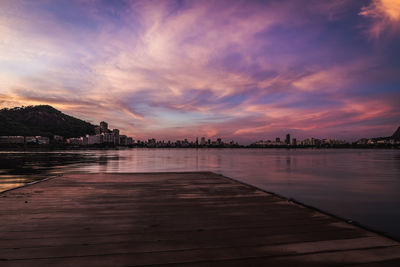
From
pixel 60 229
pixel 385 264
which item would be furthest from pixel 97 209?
pixel 385 264

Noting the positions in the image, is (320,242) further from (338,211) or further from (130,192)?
Result: (338,211)

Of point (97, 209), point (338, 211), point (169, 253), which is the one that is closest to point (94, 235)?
point (169, 253)

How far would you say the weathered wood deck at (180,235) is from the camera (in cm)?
364

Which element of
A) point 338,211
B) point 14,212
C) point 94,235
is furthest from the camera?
point 338,211

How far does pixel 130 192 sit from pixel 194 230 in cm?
491

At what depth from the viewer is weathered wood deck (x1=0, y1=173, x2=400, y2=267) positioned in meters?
3.64

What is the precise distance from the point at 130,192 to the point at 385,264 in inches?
299

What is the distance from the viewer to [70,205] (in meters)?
6.94

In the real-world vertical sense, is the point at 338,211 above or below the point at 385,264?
below

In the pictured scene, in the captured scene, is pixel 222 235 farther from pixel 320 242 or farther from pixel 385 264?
pixel 385 264

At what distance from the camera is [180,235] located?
4.57m

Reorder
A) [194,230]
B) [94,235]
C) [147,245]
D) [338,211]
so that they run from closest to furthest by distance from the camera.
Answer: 1. [147,245]
2. [94,235]
3. [194,230]
4. [338,211]

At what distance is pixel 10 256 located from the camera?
365cm

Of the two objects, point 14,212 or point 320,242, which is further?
point 14,212
